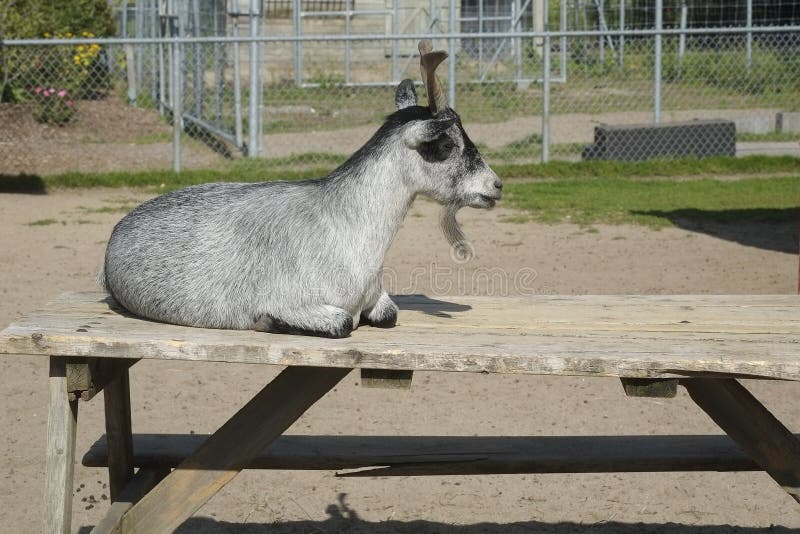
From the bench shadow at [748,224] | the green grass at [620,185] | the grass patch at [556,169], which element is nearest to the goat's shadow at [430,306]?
the bench shadow at [748,224]

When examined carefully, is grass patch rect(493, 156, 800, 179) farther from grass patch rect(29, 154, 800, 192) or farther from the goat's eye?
the goat's eye

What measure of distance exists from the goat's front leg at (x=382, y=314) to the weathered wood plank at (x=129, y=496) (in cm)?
99

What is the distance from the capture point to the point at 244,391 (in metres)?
5.66

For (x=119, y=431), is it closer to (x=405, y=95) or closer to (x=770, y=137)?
(x=405, y=95)

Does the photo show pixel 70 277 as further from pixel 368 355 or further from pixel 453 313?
pixel 368 355

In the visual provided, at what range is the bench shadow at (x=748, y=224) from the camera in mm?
9152

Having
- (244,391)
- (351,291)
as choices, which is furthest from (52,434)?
(244,391)

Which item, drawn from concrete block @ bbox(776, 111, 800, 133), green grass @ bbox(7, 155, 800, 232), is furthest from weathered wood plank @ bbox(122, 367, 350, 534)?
concrete block @ bbox(776, 111, 800, 133)

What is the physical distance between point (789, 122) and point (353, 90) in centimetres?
659

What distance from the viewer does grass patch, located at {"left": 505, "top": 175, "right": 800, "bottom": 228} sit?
1015 cm

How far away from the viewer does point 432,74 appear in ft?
10.3

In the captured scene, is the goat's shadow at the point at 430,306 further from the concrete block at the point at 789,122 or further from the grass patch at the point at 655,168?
the concrete block at the point at 789,122

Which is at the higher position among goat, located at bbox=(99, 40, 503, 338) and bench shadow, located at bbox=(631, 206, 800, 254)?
goat, located at bbox=(99, 40, 503, 338)

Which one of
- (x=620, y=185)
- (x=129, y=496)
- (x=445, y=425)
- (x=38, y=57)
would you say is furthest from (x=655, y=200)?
(x=38, y=57)
